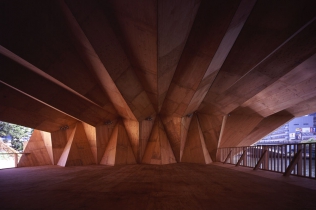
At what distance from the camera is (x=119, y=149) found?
13.9 m

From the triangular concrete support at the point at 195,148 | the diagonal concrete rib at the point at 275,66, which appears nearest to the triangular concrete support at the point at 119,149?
the triangular concrete support at the point at 195,148

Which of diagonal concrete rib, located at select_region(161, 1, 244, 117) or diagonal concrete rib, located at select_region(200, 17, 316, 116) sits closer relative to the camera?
diagonal concrete rib, located at select_region(161, 1, 244, 117)

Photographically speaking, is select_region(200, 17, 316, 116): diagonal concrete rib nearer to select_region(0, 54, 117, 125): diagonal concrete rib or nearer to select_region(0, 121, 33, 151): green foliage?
select_region(0, 54, 117, 125): diagonal concrete rib

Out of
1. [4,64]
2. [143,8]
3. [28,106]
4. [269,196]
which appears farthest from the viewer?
[28,106]

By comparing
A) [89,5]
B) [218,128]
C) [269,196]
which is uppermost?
[89,5]

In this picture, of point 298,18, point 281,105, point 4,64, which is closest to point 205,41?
point 298,18

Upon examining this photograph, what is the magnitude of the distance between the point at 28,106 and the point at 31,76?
124 inches

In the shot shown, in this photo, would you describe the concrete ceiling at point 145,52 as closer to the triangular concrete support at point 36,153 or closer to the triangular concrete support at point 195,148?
the triangular concrete support at point 36,153

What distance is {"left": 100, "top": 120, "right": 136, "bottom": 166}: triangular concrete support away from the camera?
1360 cm

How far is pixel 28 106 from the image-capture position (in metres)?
11.2

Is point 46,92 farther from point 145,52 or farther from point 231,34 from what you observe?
point 231,34

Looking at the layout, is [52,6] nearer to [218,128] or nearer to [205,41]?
[205,41]

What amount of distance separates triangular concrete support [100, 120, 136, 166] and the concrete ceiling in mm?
2597

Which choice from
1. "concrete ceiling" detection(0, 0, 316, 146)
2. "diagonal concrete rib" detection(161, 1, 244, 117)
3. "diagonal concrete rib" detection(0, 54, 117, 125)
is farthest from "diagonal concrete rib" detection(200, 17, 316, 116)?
"diagonal concrete rib" detection(0, 54, 117, 125)
